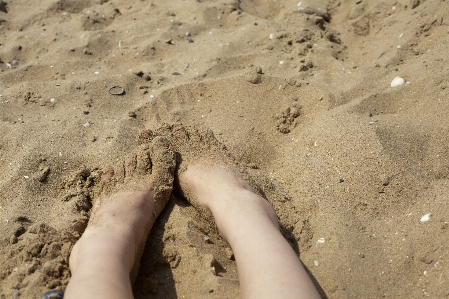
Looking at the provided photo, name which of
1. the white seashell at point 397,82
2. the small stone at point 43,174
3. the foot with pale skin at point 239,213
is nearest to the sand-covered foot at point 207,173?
the foot with pale skin at point 239,213

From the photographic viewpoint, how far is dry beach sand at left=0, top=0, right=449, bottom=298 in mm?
1724

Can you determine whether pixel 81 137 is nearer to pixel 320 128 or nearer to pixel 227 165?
pixel 227 165

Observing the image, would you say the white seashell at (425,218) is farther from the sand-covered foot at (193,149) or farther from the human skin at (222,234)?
the sand-covered foot at (193,149)

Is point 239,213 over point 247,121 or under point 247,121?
over

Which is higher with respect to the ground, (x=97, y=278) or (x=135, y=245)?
(x=97, y=278)

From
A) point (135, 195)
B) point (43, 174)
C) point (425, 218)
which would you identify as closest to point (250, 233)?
point (135, 195)

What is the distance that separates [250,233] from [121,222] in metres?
0.60

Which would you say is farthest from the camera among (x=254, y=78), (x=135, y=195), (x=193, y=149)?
(x=254, y=78)

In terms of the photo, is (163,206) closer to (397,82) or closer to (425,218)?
(425,218)

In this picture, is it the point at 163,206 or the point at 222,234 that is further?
the point at 163,206

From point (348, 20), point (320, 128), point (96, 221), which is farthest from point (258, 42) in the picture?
point (96, 221)

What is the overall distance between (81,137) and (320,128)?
55.1 inches

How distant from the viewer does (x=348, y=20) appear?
3.47m

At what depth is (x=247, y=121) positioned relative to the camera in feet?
8.27
